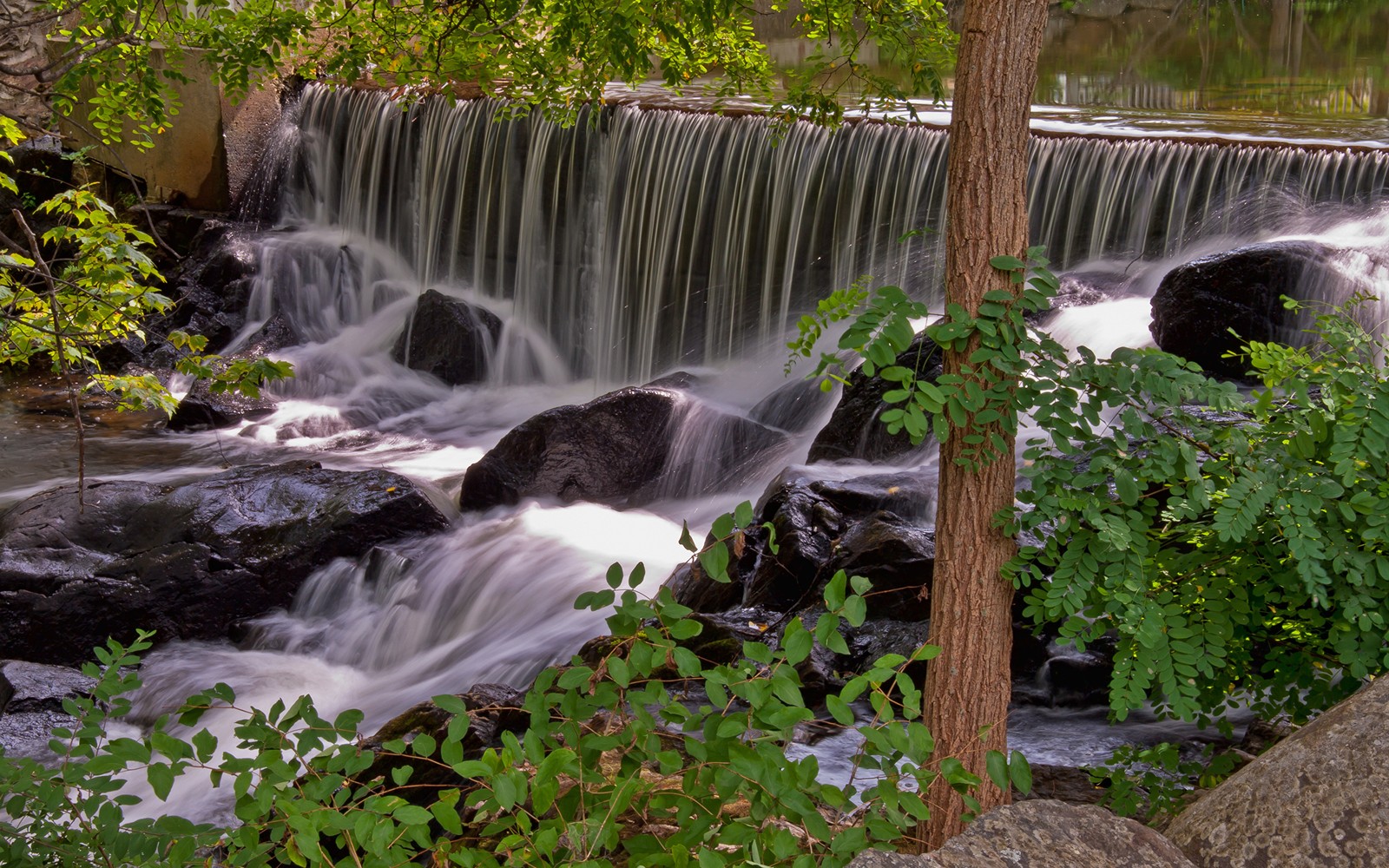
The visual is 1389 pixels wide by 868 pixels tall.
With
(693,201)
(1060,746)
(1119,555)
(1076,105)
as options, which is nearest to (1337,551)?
(1119,555)

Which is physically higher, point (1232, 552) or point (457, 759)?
point (1232, 552)

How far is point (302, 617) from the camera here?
22.3 ft

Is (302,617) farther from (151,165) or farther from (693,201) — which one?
(151,165)

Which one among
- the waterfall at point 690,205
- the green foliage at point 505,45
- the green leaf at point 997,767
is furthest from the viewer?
the waterfall at point 690,205

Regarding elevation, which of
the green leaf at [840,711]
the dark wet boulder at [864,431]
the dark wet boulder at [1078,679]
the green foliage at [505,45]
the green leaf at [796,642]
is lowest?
the dark wet boulder at [1078,679]

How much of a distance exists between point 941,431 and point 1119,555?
56 cm

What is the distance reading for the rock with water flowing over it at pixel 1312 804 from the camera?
2.23m

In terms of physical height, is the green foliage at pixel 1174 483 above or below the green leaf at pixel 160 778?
above

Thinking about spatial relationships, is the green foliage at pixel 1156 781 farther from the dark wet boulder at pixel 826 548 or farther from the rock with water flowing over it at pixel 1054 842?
the dark wet boulder at pixel 826 548

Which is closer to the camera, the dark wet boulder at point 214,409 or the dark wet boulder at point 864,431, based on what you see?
the dark wet boulder at point 864,431

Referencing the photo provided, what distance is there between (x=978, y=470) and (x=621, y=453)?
5.42 meters

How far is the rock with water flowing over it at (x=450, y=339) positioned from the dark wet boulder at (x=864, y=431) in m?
4.58

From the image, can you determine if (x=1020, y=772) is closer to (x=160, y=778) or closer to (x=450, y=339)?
Answer: (x=160, y=778)

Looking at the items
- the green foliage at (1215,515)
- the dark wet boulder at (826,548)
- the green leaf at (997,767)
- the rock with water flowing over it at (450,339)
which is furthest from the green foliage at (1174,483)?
the rock with water flowing over it at (450,339)
